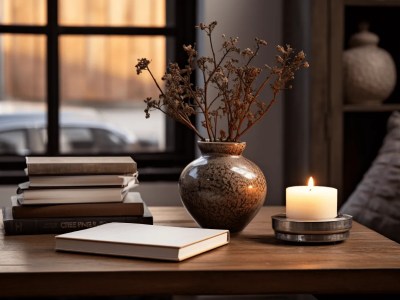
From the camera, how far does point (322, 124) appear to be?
2.93 meters

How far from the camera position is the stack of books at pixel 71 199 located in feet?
5.98

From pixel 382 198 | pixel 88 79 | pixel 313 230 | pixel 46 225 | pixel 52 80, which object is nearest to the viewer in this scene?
pixel 313 230

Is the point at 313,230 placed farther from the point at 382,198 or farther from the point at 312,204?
the point at 382,198

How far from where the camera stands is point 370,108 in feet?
9.97

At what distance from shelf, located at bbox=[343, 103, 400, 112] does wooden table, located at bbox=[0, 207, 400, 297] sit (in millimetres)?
1450

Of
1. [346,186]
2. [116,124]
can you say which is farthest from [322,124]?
[116,124]

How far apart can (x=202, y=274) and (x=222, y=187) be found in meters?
0.33

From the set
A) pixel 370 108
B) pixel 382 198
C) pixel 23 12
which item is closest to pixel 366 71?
pixel 370 108

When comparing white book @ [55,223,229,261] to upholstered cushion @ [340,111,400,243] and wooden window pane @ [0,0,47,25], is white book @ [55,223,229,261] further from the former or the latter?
wooden window pane @ [0,0,47,25]

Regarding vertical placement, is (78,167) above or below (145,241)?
above

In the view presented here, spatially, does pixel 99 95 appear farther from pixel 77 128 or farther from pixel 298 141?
pixel 298 141

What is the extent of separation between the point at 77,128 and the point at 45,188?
5.21 ft

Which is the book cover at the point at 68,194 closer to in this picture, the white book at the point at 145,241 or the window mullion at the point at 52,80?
the white book at the point at 145,241

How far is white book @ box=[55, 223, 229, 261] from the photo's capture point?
1531mm
